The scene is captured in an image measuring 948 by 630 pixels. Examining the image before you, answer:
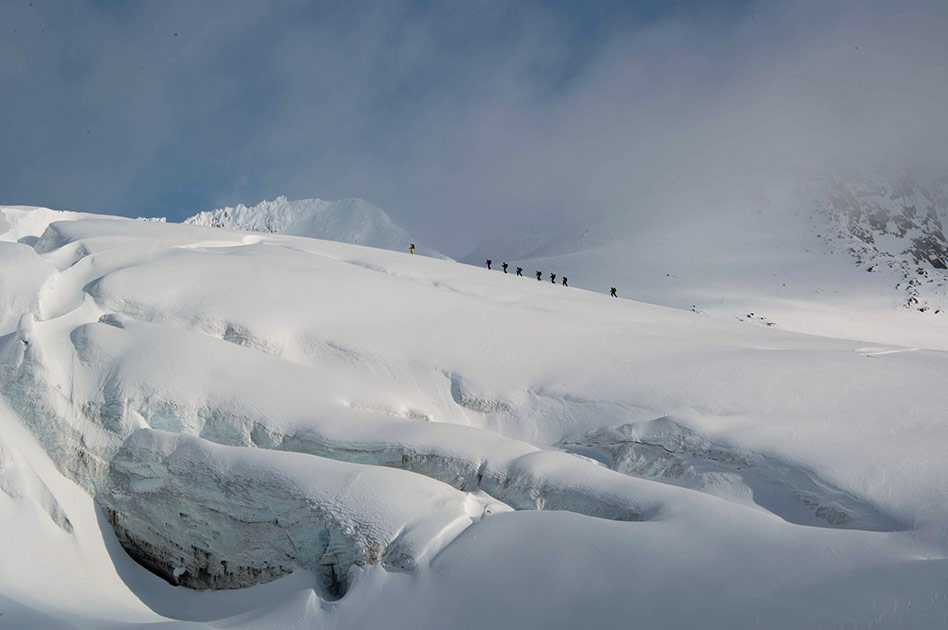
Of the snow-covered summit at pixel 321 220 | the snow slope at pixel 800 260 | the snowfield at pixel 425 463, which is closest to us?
the snowfield at pixel 425 463

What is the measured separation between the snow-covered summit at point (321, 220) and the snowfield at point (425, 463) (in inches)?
5218

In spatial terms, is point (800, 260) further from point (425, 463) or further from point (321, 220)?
point (321, 220)

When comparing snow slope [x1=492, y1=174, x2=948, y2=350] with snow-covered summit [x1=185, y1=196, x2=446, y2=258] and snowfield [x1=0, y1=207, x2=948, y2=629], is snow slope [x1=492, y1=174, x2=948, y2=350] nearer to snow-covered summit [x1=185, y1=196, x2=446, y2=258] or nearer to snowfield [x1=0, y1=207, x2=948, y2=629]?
snowfield [x1=0, y1=207, x2=948, y2=629]

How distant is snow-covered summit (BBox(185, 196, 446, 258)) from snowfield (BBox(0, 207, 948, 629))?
435 feet

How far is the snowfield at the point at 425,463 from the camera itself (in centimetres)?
642

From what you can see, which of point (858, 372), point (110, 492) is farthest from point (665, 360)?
point (110, 492)

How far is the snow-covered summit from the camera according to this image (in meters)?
151

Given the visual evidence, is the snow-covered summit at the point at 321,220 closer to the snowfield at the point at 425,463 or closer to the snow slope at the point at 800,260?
the snow slope at the point at 800,260

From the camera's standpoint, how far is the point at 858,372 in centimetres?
1095

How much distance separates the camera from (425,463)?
29.3ft

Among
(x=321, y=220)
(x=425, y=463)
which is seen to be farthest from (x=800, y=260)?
(x=321, y=220)

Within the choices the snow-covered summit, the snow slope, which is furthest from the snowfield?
the snow-covered summit

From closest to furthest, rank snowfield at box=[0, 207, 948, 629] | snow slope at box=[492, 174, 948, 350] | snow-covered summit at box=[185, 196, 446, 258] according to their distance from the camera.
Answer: snowfield at box=[0, 207, 948, 629] → snow slope at box=[492, 174, 948, 350] → snow-covered summit at box=[185, 196, 446, 258]

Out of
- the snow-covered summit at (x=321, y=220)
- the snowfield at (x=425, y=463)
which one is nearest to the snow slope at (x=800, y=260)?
the snowfield at (x=425, y=463)
